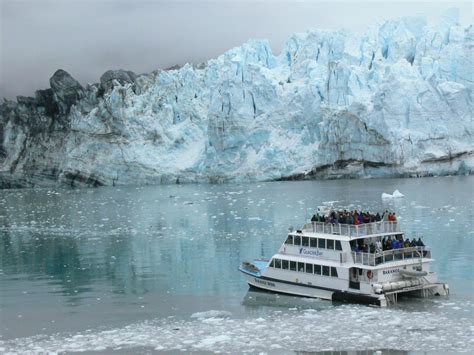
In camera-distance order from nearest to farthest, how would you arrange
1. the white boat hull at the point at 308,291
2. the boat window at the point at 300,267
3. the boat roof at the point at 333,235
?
1. the white boat hull at the point at 308,291
2. the boat roof at the point at 333,235
3. the boat window at the point at 300,267

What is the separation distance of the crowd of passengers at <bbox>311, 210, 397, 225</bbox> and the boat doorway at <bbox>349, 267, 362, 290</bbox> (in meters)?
1.50

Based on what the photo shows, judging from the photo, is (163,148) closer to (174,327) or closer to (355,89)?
(355,89)

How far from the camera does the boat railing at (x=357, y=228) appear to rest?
2067 centimetres

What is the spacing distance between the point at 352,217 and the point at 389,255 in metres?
1.81

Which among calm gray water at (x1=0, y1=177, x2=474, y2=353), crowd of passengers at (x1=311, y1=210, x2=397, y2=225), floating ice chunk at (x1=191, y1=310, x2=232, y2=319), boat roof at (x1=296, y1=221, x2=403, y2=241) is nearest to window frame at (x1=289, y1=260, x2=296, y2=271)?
boat roof at (x1=296, y1=221, x2=403, y2=241)

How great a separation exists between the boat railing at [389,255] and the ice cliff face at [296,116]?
161 ft

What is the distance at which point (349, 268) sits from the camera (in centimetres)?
2000

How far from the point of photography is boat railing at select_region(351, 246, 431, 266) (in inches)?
775

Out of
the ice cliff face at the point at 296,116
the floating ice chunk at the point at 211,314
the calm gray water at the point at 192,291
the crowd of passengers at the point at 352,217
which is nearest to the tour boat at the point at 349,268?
the crowd of passengers at the point at 352,217

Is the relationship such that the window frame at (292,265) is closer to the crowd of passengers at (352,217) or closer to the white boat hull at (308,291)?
the white boat hull at (308,291)

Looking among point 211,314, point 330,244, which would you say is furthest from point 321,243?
point 211,314

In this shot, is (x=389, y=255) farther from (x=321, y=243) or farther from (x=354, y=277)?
(x=321, y=243)

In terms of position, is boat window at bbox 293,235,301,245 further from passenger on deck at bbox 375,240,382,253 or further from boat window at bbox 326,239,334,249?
passenger on deck at bbox 375,240,382,253

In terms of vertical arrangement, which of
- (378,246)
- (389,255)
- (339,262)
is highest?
(378,246)
